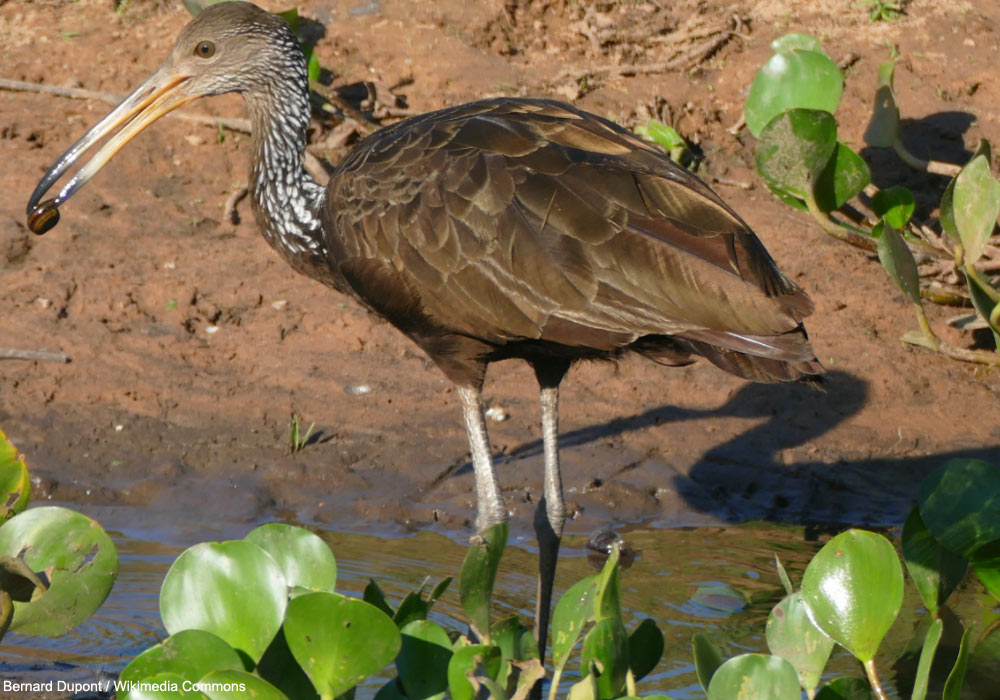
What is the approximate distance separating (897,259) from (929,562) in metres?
1.32

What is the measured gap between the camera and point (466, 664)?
300 centimetres

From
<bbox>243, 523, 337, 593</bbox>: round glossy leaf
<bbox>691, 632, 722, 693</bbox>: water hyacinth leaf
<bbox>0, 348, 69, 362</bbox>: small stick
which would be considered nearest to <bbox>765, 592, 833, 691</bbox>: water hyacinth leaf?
<bbox>691, 632, 722, 693</bbox>: water hyacinth leaf

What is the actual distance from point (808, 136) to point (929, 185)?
1848mm

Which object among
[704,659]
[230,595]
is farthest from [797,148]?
[230,595]

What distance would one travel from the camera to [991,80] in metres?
7.69

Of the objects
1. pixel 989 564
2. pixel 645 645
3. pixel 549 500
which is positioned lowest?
pixel 549 500

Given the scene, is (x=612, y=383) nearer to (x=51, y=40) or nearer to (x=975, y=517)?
(x=975, y=517)

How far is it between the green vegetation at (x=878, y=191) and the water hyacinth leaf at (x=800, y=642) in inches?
75.3

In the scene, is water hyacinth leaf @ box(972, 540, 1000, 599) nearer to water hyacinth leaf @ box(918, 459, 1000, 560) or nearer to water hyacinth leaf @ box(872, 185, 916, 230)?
water hyacinth leaf @ box(918, 459, 1000, 560)

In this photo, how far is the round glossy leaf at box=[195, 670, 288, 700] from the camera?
9.18 ft

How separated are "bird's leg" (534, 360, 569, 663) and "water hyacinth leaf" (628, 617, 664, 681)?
1.09 meters

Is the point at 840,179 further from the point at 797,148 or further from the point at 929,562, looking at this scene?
the point at 929,562

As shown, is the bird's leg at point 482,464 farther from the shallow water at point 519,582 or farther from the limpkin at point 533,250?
the shallow water at point 519,582

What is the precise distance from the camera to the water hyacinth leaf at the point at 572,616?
3.22 m
